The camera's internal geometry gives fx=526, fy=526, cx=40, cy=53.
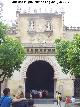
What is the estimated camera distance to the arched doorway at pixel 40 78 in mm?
61094

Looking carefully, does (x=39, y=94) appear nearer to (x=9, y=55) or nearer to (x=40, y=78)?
(x=40, y=78)

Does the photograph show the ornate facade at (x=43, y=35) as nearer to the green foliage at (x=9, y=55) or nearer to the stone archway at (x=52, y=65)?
the stone archway at (x=52, y=65)

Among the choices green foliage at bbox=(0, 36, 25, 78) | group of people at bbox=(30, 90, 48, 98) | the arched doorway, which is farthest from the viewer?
the arched doorway

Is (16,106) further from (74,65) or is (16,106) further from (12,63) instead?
(12,63)

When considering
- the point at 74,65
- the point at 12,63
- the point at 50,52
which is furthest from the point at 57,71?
the point at 74,65

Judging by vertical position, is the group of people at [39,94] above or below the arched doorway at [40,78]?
below

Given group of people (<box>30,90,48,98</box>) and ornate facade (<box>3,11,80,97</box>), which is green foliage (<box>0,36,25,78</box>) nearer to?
ornate facade (<box>3,11,80,97</box>)

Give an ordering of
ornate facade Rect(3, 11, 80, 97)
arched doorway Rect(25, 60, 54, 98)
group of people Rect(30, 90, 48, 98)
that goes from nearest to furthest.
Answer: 1. ornate facade Rect(3, 11, 80, 97)
2. group of people Rect(30, 90, 48, 98)
3. arched doorway Rect(25, 60, 54, 98)

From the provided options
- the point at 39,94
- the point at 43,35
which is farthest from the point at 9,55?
the point at 39,94

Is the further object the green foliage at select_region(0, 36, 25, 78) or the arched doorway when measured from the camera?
the arched doorway

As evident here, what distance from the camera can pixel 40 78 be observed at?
204 ft

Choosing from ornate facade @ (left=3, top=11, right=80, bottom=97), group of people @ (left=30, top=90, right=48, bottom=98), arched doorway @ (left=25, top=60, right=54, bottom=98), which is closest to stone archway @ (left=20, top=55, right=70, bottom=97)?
ornate facade @ (left=3, top=11, right=80, bottom=97)

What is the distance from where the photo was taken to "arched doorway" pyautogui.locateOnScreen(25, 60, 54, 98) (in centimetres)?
6109

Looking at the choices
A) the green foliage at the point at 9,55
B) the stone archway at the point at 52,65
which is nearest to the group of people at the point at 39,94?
the stone archway at the point at 52,65
